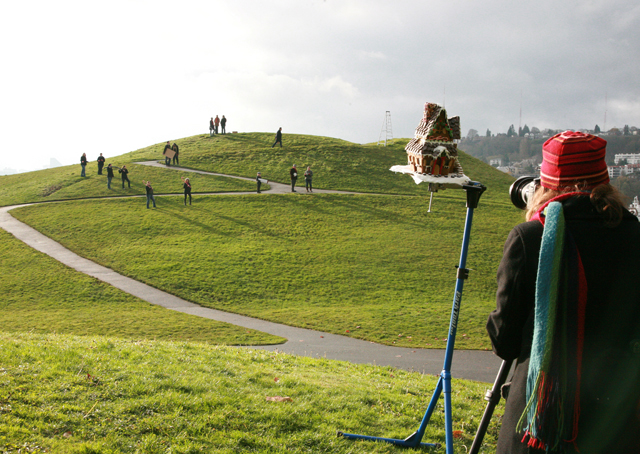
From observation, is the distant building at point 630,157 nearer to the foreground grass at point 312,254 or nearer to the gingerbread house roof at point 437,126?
the foreground grass at point 312,254

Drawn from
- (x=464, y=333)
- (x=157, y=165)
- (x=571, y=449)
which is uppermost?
(x=157, y=165)

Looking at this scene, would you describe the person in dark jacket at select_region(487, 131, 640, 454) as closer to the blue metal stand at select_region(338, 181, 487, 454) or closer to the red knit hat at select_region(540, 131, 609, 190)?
the red knit hat at select_region(540, 131, 609, 190)

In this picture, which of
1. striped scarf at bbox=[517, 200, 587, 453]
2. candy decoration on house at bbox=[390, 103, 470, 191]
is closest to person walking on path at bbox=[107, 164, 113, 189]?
candy decoration on house at bbox=[390, 103, 470, 191]

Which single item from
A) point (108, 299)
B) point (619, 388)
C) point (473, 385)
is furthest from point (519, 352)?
point (108, 299)

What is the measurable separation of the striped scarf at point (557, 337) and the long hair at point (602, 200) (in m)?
0.27

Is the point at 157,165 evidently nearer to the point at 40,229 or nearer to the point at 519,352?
the point at 40,229

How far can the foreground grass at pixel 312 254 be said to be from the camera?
18.5 metres

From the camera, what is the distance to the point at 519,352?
288 centimetres

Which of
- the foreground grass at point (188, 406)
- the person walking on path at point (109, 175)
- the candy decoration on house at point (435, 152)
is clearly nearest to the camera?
the candy decoration on house at point (435, 152)

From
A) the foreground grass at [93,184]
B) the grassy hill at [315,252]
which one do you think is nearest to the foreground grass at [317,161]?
the grassy hill at [315,252]

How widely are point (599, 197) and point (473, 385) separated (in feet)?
24.3

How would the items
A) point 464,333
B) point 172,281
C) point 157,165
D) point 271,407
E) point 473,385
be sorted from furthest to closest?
point 157,165 → point 172,281 → point 464,333 → point 473,385 → point 271,407

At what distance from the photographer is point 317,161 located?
50.5 m

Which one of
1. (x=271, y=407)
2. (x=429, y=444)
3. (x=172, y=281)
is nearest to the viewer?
(x=429, y=444)
